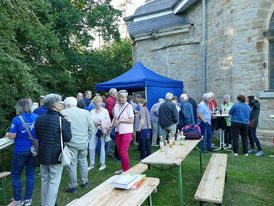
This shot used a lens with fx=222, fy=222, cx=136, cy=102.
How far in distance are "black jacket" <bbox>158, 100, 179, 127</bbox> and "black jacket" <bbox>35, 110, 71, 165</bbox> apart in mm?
3204

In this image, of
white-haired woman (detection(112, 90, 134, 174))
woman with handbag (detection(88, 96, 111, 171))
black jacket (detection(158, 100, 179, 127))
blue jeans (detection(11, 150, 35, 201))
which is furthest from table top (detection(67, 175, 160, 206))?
black jacket (detection(158, 100, 179, 127))

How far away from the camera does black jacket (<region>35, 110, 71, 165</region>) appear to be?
9.72 feet

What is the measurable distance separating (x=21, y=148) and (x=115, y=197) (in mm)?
1954

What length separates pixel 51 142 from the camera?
2980 mm

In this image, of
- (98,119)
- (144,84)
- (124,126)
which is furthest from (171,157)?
(144,84)

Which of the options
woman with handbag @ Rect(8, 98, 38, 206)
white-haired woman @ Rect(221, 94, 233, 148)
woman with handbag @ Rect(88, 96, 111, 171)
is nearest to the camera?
woman with handbag @ Rect(8, 98, 38, 206)

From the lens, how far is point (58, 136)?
3023mm

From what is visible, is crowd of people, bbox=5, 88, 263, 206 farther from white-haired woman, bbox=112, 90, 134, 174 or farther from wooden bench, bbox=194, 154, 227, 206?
wooden bench, bbox=194, 154, 227, 206

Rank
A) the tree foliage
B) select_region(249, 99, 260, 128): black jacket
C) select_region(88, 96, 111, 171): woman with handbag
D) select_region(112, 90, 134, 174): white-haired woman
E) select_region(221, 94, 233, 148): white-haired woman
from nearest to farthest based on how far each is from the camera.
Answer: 1. select_region(112, 90, 134, 174): white-haired woman
2. select_region(88, 96, 111, 171): woman with handbag
3. the tree foliage
4. select_region(249, 99, 260, 128): black jacket
5. select_region(221, 94, 233, 148): white-haired woman

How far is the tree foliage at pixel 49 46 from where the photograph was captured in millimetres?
5242

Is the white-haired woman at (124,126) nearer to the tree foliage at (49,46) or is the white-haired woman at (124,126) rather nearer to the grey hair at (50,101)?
the grey hair at (50,101)

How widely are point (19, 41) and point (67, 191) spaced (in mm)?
8492

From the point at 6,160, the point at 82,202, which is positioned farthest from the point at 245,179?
the point at 6,160

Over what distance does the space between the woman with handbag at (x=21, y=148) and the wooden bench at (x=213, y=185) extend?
2534 mm
